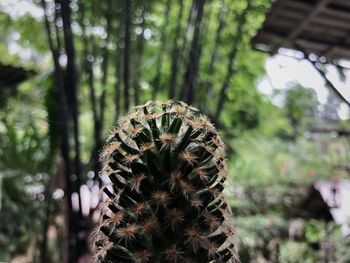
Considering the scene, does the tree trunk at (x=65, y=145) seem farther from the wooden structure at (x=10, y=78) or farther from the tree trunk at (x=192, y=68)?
the wooden structure at (x=10, y=78)

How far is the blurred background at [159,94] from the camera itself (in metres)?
3.17

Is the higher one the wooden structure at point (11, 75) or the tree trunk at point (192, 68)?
the tree trunk at point (192, 68)

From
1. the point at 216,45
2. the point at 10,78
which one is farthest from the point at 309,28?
the point at 10,78

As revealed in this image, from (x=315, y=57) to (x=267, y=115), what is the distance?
77.7 inches

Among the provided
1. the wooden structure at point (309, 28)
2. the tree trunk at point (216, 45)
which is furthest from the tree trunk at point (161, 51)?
the wooden structure at point (309, 28)

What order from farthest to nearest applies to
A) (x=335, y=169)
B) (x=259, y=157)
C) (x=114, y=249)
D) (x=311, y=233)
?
(x=259, y=157) → (x=335, y=169) → (x=311, y=233) → (x=114, y=249)

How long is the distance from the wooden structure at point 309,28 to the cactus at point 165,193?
2.17 meters

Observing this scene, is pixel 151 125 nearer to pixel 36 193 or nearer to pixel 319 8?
pixel 319 8

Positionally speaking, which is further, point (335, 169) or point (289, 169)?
point (289, 169)

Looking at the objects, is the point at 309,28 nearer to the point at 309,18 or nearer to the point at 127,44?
the point at 309,18

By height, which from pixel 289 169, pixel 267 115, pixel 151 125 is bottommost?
pixel 289 169

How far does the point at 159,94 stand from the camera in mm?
3930

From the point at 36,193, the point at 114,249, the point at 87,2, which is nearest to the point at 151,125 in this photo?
the point at 114,249

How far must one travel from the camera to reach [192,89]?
10.3 feet
